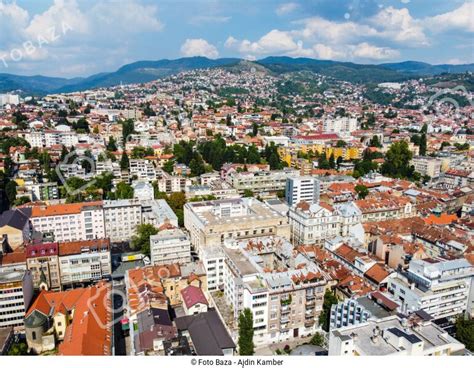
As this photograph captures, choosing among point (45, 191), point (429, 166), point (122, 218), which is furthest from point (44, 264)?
point (429, 166)

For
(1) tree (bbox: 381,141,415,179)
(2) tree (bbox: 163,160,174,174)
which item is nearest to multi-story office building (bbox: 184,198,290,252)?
(2) tree (bbox: 163,160,174,174)

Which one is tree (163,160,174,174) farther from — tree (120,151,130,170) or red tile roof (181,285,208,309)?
red tile roof (181,285,208,309)

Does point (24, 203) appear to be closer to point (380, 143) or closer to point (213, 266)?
point (213, 266)

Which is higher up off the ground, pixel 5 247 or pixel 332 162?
pixel 332 162

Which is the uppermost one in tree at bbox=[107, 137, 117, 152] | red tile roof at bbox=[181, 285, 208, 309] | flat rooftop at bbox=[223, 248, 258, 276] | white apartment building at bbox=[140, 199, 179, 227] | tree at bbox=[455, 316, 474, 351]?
tree at bbox=[107, 137, 117, 152]

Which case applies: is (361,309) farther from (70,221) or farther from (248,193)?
(248,193)
